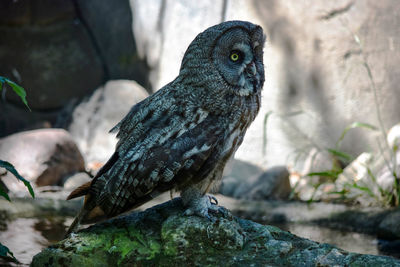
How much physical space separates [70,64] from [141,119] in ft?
19.2

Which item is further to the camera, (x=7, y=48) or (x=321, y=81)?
(x=7, y=48)

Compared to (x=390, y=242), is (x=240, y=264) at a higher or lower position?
higher

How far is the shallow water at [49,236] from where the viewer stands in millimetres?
3717

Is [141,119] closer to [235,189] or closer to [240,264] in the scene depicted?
[240,264]

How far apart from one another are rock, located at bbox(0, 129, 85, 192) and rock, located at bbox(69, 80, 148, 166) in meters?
1.43

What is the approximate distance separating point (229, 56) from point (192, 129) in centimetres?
52

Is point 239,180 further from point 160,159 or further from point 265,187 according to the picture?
point 160,159

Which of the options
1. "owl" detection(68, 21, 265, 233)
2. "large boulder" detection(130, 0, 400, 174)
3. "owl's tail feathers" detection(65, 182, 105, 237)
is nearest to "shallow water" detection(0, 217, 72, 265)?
"owl's tail feathers" detection(65, 182, 105, 237)

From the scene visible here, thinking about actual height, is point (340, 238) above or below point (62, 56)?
below

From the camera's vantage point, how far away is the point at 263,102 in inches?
282

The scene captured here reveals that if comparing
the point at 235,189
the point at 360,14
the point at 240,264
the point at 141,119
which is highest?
the point at 360,14

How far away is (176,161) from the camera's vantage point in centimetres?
295

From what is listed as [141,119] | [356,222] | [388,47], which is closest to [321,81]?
[388,47]

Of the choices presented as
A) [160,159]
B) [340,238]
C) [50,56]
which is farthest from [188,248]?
[50,56]
